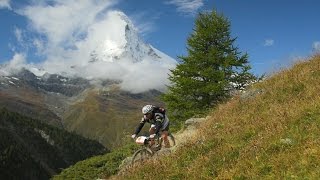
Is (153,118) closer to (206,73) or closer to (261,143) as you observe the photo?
(261,143)

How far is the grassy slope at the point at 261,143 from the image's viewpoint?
1137 cm

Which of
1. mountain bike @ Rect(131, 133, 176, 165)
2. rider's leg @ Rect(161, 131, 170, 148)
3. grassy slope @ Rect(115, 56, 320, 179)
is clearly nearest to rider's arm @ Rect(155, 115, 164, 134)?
mountain bike @ Rect(131, 133, 176, 165)

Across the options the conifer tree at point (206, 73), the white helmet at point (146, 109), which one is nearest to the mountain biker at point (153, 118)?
the white helmet at point (146, 109)

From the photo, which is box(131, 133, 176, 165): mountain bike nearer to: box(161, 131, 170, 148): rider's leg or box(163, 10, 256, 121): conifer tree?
box(161, 131, 170, 148): rider's leg

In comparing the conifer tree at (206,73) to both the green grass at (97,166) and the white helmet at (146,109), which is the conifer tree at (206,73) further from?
the white helmet at (146,109)

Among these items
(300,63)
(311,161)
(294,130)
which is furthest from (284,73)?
(311,161)

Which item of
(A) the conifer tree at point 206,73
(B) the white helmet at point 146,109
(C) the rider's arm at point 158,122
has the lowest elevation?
(C) the rider's arm at point 158,122

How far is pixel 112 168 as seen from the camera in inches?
1075

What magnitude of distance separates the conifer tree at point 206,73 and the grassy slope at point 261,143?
537 inches

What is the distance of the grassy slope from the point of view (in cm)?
1137

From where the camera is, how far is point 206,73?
3481 cm

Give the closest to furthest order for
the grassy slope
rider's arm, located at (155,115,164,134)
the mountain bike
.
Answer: the grassy slope
the mountain bike
rider's arm, located at (155,115,164,134)

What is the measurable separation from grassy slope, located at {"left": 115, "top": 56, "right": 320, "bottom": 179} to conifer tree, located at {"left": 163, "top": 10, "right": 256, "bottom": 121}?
44.7ft

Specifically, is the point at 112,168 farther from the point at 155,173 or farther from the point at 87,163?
the point at 155,173
